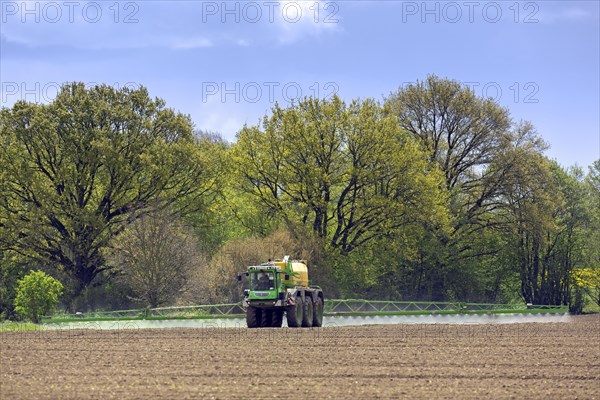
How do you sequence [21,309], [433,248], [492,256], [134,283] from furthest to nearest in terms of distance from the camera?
1. [492,256]
2. [433,248]
3. [134,283]
4. [21,309]

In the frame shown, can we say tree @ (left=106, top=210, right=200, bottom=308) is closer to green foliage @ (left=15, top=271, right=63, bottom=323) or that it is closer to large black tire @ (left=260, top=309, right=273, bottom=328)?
green foliage @ (left=15, top=271, right=63, bottom=323)

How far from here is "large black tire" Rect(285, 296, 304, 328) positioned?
120ft

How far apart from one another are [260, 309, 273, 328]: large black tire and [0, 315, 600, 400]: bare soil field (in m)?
6.69

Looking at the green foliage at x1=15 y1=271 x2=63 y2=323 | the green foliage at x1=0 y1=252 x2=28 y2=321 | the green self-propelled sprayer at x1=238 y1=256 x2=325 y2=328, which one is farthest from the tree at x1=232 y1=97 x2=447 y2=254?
the green self-propelled sprayer at x1=238 y1=256 x2=325 y2=328

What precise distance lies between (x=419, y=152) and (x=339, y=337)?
30.1m

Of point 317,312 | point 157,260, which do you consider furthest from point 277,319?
point 157,260

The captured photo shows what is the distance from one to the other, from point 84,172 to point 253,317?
23564 millimetres

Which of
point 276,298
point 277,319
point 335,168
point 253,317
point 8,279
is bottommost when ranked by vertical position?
point 277,319

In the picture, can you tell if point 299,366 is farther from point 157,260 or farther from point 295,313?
point 157,260

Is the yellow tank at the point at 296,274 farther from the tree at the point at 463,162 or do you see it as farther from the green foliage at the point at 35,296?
the tree at the point at 463,162

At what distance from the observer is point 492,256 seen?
67438 millimetres

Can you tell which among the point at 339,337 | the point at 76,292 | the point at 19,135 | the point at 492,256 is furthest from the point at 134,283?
the point at 492,256

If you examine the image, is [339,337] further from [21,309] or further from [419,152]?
[419,152]

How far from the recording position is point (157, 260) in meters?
50.9
